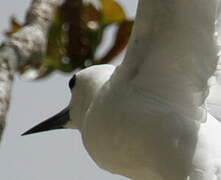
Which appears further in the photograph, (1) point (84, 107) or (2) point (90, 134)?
(1) point (84, 107)

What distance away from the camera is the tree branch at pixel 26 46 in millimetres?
3662

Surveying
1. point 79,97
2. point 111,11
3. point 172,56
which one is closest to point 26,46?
point 111,11

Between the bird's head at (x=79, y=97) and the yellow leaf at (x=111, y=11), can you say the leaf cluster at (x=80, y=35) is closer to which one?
the yellow leaf at (x=111, y=11)

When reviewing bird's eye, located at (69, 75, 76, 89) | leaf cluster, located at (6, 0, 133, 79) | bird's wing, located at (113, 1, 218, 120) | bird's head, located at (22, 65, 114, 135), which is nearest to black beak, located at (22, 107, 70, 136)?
bird's head, located at (22, 65, 114, 135)

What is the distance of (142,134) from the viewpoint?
4.26 metres

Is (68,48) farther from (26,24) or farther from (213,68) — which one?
(213,68)

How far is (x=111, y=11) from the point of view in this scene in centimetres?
444

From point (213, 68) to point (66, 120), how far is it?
1485 millimetres

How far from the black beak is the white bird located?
92 centimetres

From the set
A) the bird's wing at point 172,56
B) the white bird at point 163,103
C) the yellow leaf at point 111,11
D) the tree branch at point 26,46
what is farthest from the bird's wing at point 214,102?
the tree branch at point 26,46

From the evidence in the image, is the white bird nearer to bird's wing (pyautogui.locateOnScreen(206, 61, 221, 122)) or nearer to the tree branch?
the tree branch

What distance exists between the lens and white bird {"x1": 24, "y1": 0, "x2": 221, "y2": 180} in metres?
4.08

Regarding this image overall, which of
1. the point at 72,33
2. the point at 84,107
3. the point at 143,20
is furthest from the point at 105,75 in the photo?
the point at 143,20

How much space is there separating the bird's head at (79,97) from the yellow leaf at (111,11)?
476mm
